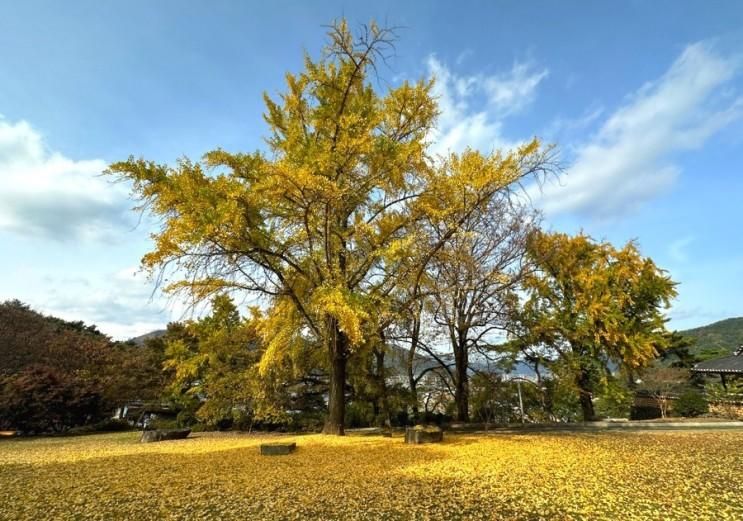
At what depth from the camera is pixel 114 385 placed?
13758 mm

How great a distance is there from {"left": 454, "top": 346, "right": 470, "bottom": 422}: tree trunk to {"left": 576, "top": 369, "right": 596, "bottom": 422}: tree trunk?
11.9 ft

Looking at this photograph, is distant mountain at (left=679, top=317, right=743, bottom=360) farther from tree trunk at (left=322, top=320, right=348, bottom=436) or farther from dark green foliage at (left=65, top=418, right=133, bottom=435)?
dark green foliage at (left=65, top=418, right=133, bottom=435)

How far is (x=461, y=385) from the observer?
1280 cm

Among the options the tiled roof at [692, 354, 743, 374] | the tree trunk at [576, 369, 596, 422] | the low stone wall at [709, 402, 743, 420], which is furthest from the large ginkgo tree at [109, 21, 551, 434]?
the tiled roof at [692, 354, 743, 374]

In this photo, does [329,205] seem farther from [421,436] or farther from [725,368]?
[725,368]

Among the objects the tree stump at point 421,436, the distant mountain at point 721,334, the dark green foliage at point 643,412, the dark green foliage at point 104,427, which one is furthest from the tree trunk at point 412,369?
the distant mountain at point 721,334

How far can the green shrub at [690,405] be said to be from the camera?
15689 mm

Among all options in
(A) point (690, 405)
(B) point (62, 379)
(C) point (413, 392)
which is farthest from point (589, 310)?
(B) point (62, 379)

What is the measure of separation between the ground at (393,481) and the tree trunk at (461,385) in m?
4.41

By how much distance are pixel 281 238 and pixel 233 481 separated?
16.1 ft

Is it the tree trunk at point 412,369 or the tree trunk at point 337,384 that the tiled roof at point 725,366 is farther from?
the tree trunk at point 337,384

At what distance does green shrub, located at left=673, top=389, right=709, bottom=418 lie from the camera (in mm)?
15689

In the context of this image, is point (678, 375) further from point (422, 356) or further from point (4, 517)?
point (4, 517)

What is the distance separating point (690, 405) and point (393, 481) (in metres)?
16.4
